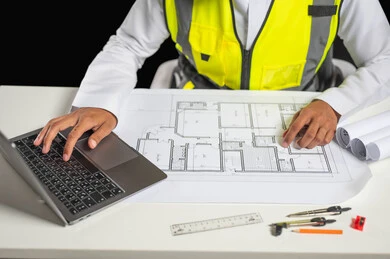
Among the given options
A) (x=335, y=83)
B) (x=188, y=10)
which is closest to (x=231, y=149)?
(x=188, y=10)

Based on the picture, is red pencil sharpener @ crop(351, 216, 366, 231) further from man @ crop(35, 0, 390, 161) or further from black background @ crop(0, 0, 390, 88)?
black background @ crop(0, 0, 390, 88)

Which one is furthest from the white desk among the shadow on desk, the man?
the man

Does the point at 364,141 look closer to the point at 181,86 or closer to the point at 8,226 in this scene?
the point at 181,86

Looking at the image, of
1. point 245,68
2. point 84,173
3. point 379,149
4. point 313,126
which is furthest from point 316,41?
point 84,173

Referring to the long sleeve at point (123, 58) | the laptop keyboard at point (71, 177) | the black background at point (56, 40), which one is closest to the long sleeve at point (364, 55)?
the long sleeve at point (123, 58)

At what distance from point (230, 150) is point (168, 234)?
28 centimetres

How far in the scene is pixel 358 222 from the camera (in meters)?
0.97

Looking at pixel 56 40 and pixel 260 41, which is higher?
pixel 260 41

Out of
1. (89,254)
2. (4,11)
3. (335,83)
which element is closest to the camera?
(89,254)

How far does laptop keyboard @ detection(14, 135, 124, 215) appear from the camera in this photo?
0.99 metres

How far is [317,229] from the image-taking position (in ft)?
3.14

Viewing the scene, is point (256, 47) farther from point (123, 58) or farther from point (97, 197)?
point (97, 197)

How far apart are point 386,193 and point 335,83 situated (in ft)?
1.96

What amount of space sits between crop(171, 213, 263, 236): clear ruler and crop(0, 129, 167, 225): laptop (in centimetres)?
12
